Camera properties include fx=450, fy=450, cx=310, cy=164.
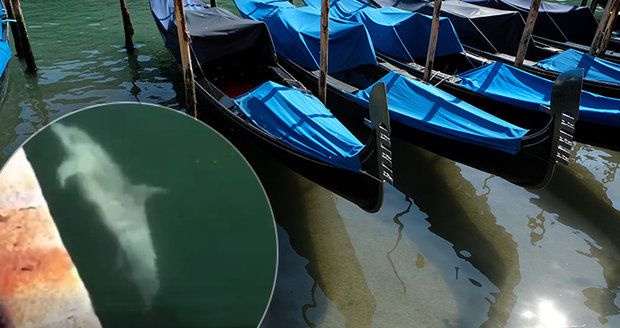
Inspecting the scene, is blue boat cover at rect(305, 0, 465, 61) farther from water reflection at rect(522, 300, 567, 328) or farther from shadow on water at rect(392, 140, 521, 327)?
water reflection at rect(522, 300, 567, 328)

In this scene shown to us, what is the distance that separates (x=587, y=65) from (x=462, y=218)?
4146 mm

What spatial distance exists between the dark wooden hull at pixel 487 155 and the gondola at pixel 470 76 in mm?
1450

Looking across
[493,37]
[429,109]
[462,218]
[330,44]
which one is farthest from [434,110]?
[493,37]

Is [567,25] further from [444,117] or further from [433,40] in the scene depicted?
[444,117]

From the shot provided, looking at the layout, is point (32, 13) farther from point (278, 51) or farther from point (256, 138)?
point (256, 138)

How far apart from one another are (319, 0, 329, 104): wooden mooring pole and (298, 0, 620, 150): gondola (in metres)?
1.96

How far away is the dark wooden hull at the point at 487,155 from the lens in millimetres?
4602

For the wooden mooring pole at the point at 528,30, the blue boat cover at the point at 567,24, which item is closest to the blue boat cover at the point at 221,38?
the wooden mooring pole at the point at 528,30

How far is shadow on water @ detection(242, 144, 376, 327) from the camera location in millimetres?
4082

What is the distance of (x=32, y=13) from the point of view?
40.9 feet

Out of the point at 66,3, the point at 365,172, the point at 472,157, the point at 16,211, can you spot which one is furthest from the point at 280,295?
the point at 66,3

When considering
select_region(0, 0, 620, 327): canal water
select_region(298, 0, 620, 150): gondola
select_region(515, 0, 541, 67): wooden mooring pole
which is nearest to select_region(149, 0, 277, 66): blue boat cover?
select_region(0, 0, 620, 327): canal water

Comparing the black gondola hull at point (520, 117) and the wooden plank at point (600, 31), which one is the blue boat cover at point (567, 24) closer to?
the wooden plank at point (600, 31)

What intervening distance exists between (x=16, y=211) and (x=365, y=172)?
3.29 metres
